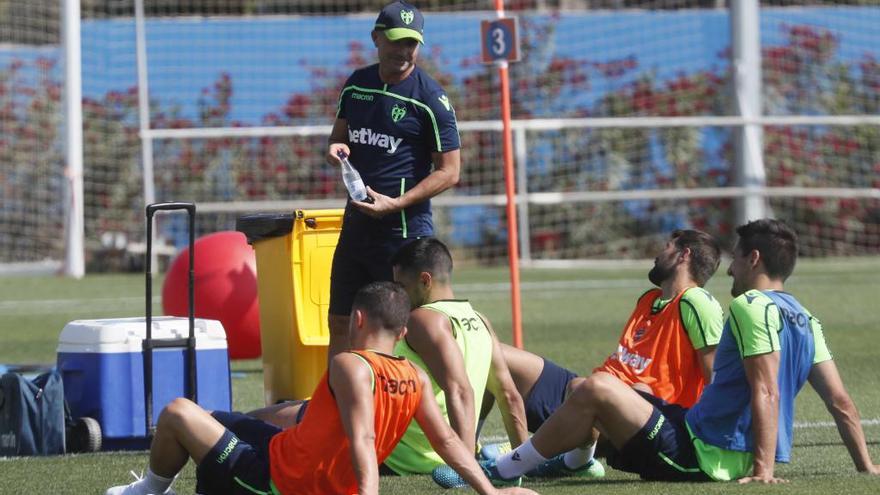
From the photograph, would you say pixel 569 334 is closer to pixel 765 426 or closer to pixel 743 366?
pixel 743 366

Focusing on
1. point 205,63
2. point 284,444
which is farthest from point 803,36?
point 284,444

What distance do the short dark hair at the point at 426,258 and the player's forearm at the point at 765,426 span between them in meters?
1.41

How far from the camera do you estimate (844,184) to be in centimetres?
2206

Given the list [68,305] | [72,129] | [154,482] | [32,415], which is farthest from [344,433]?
[72,129]

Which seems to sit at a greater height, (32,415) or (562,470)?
(32,415)

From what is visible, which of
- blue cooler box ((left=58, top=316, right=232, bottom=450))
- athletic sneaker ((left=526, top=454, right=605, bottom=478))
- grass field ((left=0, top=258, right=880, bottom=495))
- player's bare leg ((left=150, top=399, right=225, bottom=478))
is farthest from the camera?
blue cooler box ((left=58, top=316, right=232, bottom=450))

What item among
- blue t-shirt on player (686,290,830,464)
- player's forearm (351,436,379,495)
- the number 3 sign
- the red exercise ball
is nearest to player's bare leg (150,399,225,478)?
player's forearm (351,436,379,495)

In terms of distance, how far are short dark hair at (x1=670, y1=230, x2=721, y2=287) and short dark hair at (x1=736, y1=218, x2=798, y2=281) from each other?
0.67m

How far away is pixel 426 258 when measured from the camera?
22.1 ft

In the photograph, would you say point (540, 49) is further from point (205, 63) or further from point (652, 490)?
point (652, 490)

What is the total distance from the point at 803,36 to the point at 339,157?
53.1ft

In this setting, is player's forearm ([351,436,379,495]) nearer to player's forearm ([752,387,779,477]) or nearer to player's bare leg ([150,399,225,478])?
player's bare leg ([150,399,225,478])

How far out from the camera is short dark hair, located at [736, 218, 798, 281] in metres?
6.43

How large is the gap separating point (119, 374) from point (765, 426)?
3.19 m
